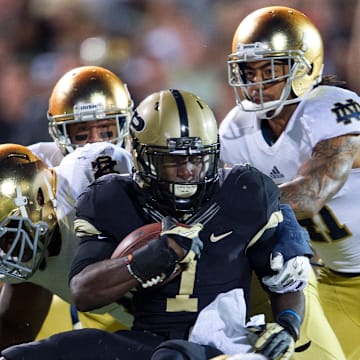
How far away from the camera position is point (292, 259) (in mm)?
2543

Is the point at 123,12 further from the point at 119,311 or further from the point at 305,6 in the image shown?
the point at 119,311

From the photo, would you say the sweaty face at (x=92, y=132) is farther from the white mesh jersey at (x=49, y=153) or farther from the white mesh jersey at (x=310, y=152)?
the white mesh jersey at (x=310, y=152)

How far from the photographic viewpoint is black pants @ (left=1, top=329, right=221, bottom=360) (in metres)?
2.32

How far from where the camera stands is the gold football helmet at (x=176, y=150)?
8.41ft

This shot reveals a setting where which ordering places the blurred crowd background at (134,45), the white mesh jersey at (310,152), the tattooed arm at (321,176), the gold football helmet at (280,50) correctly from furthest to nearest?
the blurred crowd background at (134,45), the gold football helmet at (280,50), the white mesh jersey at (310,152), the tattooed arm at (321,176)

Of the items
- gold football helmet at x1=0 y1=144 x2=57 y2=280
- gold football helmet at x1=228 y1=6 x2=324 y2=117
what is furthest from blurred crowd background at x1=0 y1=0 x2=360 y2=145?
gold football helmet at x1=0 y1=144 x2=57 y2=280

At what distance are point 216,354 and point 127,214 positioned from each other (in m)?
0.47

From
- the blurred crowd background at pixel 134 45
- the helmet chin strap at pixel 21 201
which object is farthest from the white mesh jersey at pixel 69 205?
the blurred crowd background at pixel 134 45

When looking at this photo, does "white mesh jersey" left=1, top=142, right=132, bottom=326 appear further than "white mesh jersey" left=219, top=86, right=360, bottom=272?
No

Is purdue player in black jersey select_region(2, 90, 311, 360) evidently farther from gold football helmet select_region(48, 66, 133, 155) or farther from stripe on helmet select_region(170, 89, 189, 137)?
gold football helmet select_region(48, 66, 133, 155)

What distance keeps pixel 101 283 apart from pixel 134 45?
3428 millimetres

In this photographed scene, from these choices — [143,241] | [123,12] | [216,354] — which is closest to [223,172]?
[143,241]

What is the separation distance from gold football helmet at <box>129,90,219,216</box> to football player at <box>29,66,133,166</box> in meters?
1.26

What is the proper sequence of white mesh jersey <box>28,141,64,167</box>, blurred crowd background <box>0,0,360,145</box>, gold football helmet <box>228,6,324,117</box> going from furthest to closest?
blurred crowd background <box>0,0,360,145</box> → white mesh jersey <box>28,141,64,167</box> → gold football helmet <box>228,6,324,117</box>
